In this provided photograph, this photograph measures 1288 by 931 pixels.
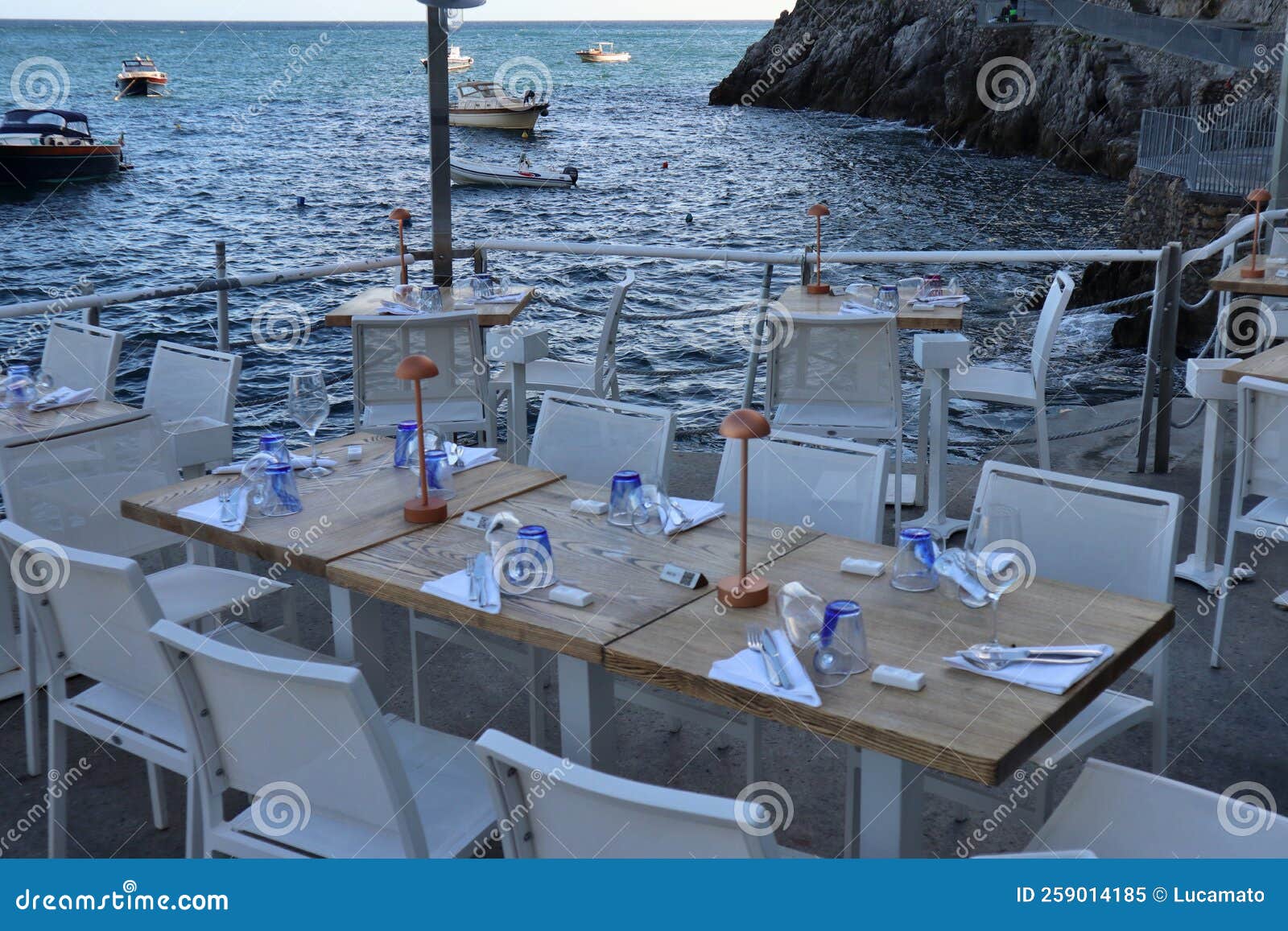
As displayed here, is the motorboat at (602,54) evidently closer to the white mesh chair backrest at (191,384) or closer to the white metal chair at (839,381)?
the white metal chair at (839,381)

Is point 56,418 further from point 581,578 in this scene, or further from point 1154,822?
point 1154,822

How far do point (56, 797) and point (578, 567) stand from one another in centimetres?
112

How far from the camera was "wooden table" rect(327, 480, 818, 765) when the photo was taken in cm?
206

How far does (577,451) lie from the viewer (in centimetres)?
324

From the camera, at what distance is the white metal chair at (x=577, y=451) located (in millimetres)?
2895

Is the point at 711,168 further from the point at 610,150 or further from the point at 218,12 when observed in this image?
the point at 218,12

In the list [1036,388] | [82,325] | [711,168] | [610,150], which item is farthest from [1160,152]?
[610,150]

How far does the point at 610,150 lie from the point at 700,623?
36.9 metres

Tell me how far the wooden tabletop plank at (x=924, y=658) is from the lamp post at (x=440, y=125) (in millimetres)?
2983

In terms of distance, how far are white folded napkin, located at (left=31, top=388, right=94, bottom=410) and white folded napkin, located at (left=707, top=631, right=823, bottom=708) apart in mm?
2394

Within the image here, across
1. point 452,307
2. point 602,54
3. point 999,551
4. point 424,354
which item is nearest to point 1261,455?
point 999,551

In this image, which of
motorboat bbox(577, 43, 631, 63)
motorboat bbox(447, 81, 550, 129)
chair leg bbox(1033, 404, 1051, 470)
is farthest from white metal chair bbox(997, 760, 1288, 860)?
motorboat bbox(577, 43, 631, 63)

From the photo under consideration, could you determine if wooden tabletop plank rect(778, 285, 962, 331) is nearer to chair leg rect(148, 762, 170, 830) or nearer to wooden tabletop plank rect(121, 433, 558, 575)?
wooden tabletop plank rect(121, 433, 558, 575)

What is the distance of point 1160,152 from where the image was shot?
1556cm
